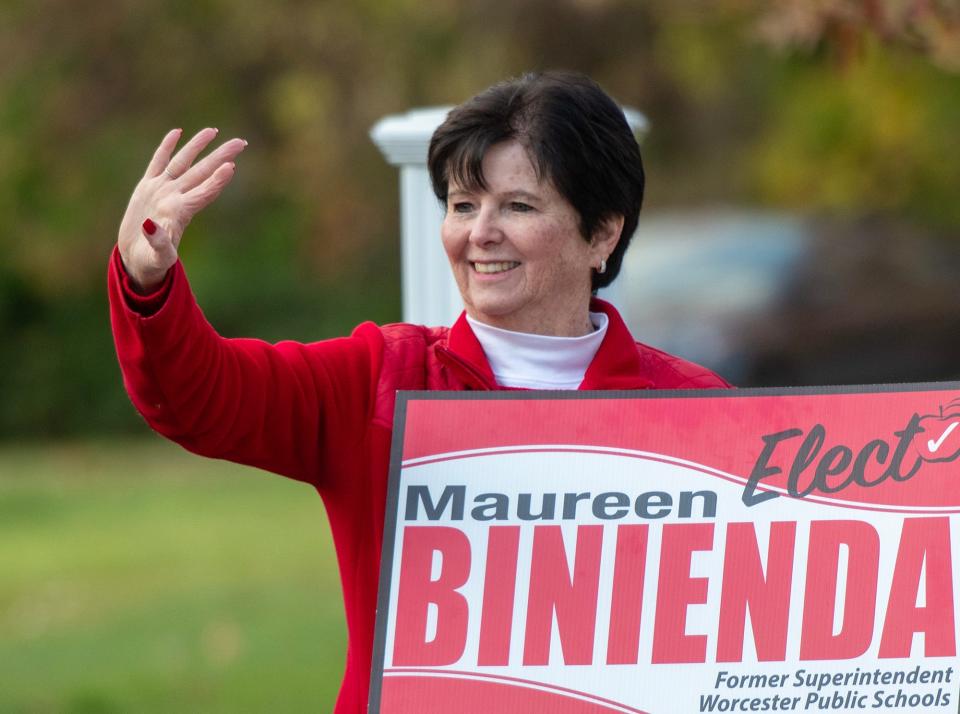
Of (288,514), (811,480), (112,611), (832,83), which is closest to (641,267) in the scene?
(832,83)

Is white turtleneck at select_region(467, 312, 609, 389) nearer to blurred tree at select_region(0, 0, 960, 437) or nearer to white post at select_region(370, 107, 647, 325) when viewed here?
white post at select_region(370, 107, 647, 325)

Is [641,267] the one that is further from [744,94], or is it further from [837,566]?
[837,566]

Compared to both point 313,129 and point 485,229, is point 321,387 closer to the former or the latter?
point 485,229

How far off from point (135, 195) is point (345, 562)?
69 centimetres

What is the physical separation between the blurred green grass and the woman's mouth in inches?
143

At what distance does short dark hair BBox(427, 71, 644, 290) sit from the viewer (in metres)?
2.63

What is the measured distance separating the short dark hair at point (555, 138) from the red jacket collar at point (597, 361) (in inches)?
7.3

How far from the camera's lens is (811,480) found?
105 inches

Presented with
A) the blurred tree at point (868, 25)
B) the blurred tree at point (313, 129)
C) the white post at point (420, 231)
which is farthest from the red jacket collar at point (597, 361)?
the blurred tree at point (313, 129)

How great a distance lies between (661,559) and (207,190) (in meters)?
0.90

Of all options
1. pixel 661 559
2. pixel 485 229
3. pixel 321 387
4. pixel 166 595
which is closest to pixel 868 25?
pixel 485 229

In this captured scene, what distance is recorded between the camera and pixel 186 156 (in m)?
2.46

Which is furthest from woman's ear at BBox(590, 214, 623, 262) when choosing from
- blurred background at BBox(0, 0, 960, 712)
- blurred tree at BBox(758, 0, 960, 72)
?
blurred background at BBox(0, 0, 960, 712)

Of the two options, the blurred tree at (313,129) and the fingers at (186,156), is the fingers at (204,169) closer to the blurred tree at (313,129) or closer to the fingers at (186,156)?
the fingers at (186,156)
